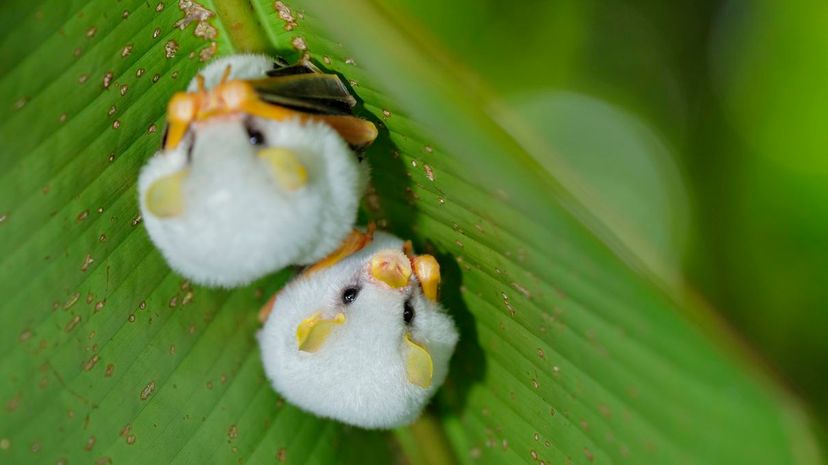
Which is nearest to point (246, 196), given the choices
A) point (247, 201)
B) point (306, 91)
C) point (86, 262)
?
point (247, 201)

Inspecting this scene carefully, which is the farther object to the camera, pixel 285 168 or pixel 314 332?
pixel 314 332

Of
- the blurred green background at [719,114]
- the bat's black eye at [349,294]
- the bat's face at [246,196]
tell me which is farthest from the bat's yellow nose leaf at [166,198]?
the blurred green background at [719,114]

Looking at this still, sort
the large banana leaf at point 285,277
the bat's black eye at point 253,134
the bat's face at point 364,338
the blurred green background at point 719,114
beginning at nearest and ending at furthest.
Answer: the large banana leaf at point 285,277 < the bat's black eye at point 253,134 < the bat's face at point 364,338 < the blurred green background at point 719,114

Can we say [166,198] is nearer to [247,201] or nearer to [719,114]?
[247,201]

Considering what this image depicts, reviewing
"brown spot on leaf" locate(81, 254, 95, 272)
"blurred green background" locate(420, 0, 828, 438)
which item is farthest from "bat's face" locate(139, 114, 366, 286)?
"blurred green background" locate(420, 0, 828, 438)

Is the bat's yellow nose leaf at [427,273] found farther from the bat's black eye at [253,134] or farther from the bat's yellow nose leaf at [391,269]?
the bat's black eye at [253,134]

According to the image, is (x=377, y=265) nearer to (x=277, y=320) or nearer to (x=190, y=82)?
(x=277, y=320)
